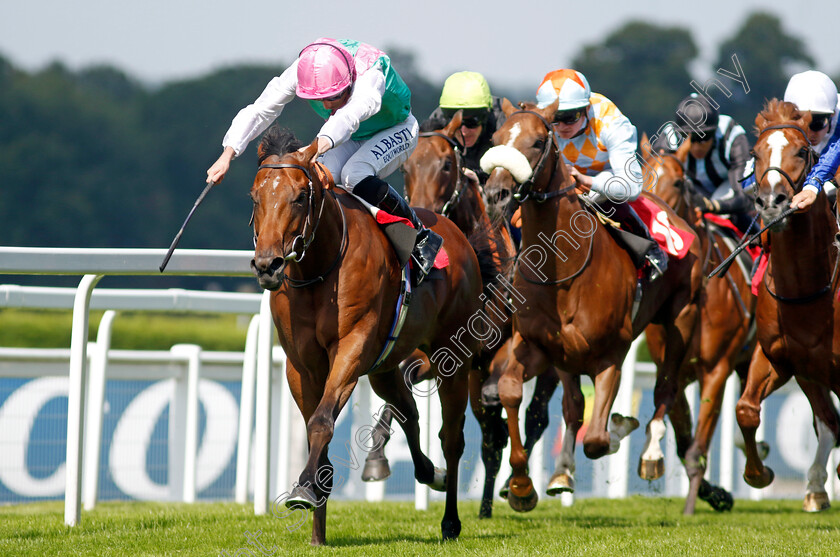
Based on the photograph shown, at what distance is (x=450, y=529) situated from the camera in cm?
572

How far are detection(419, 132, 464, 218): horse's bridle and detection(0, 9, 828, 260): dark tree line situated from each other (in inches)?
1043

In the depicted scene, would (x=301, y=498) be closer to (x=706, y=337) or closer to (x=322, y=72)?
(x=322, y=72)

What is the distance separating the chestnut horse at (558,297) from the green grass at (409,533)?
547 mm

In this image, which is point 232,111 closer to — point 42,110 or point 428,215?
point 42,110

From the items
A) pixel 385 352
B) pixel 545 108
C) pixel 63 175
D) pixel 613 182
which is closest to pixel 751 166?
pixel 613 182

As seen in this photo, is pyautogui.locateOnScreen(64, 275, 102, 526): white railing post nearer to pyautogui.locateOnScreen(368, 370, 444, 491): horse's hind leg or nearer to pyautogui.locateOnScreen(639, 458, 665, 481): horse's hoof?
pyautogui.locateOnScreen(368, 370, 444, 491): horse's hind leg

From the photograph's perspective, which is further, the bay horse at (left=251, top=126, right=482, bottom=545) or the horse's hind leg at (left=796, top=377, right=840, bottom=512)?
the horse's hind leg at (left=796, top=377, right=840, bottom=512)

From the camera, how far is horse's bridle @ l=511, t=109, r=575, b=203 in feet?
19.2

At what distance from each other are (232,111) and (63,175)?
8241 mm

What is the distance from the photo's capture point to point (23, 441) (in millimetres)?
8000

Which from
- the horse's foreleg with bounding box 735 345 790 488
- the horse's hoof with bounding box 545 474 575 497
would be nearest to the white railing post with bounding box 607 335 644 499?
the horse's foreleg with bounding box 735 345 790 488

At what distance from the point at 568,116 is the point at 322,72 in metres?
1.80

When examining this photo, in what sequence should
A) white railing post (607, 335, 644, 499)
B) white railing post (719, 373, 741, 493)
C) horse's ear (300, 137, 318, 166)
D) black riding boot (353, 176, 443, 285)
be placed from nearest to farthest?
horse's ear (300, 137, 318, 166), black riding boot (353, 176, 443, 285), white railing post (607, 335, 644, 499), white railing post (719, 373, 741, 493)

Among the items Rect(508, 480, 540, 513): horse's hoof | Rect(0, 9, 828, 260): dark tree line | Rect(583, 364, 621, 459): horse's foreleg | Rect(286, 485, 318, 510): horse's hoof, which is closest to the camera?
Rect(286, 485, 318, 510): horse's hoof
